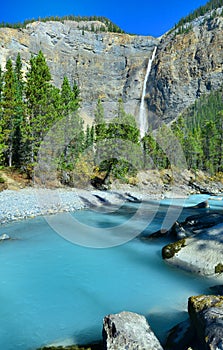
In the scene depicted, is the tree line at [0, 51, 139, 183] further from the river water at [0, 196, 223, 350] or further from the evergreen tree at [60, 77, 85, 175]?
the river water at [0, 196, 223, 350]

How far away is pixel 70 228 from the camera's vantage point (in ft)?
56.1

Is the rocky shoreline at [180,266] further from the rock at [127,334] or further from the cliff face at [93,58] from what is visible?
the cliff face at [93,58]

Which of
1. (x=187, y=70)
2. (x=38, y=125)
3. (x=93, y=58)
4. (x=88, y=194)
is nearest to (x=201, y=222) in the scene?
(x=88, y=194)

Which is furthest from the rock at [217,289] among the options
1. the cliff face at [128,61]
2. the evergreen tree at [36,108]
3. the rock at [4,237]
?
the cliff face at [128,61]

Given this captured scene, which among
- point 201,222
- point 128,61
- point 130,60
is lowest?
point 201,222

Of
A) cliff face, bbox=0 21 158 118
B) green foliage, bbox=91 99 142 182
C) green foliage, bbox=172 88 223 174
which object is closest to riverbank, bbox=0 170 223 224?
green foliage, bbox=91 99 142 182

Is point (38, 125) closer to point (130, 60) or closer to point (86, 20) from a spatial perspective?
point (130, 60)

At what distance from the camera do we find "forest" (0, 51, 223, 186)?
3045cm

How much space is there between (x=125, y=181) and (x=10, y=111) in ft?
61.4

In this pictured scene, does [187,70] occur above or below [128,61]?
below

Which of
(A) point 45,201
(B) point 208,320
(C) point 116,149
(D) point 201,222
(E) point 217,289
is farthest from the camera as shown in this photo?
(C) point 116,149

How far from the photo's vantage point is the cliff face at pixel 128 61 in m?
125

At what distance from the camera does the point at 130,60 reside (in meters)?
148

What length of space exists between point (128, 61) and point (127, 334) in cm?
15835
